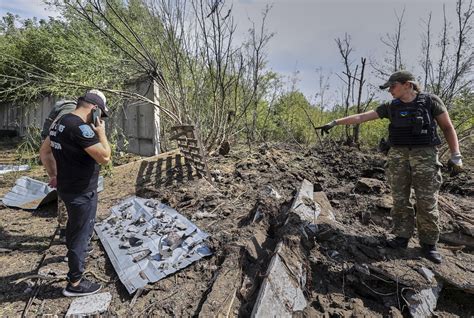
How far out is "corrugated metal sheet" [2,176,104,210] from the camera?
4723mm

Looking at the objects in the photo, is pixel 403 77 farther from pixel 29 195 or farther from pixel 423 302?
pixel 29 195

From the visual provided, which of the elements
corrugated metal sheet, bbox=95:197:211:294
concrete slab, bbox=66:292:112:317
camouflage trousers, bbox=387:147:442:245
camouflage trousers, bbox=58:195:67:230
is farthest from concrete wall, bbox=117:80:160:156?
camouflage trousers, bbox=387:147:442:245

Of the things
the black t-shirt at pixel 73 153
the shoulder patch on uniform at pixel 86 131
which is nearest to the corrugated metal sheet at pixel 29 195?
the black t-shirt at pixel 73 153

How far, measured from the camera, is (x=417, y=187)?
2588 millimetres

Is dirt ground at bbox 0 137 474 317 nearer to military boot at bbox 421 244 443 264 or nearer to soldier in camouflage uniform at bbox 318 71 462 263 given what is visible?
military boot at bbox 421 244 443 264

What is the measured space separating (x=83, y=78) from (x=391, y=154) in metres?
6.63

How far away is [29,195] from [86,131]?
3.83 m

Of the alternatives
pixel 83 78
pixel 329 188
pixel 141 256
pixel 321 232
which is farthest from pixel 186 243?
pixel 83 78

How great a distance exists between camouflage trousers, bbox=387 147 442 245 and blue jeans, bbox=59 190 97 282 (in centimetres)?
270

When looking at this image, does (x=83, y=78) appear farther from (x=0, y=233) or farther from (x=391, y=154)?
(x=391, y=154)

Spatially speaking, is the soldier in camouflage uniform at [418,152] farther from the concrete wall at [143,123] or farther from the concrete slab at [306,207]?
the concrete wall at [143,123]

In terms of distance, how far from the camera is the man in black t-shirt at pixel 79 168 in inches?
89.1

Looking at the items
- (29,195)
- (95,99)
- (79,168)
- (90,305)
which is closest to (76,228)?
(79,168)

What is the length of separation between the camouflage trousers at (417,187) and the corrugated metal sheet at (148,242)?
1.86 metres
